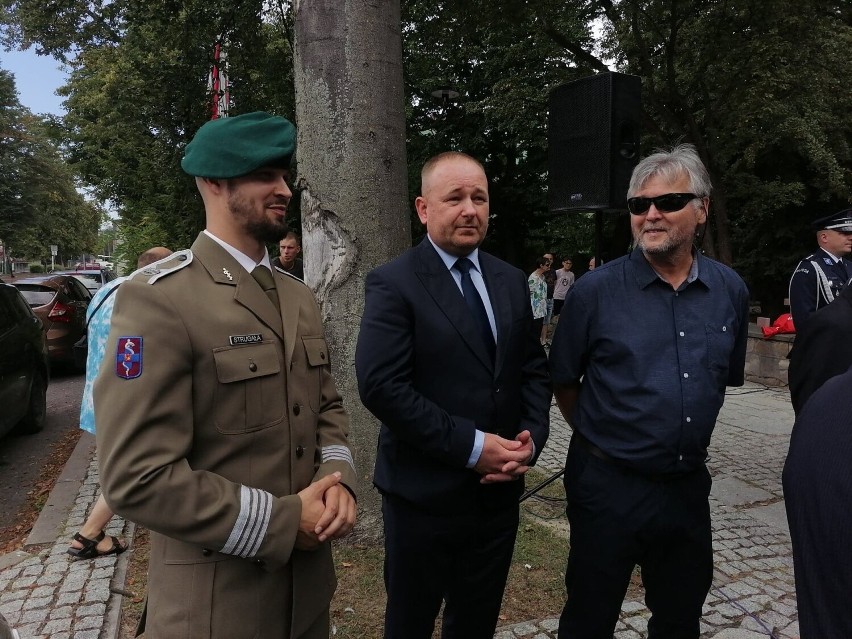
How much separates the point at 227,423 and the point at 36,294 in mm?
10390

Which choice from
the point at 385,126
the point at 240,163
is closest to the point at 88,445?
the point at 385,126

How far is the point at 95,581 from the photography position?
3426mm

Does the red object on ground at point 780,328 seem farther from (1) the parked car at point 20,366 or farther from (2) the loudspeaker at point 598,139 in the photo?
(1) the parked car at point 20,366

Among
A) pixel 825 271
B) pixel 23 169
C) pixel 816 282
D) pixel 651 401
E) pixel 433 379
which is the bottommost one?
pixel 651 401

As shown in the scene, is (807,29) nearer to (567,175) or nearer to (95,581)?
(567,175)

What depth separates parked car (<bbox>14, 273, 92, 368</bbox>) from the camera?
9664 millimetres

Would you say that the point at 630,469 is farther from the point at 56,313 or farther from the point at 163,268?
the point at 56,313

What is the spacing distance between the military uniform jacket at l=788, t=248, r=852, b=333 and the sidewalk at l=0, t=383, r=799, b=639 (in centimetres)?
151

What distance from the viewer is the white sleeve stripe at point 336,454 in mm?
1829

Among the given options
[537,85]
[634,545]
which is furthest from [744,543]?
[537,85]

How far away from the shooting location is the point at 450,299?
2.10 meters

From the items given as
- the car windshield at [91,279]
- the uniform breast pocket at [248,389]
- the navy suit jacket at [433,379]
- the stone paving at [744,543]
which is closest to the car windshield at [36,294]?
the car windshield at [91,279]

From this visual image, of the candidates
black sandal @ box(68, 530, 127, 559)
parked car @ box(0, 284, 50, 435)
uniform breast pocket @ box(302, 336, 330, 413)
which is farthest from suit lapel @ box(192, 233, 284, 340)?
parked car @ box(0, 284, 50, 435)

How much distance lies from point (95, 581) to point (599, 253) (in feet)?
12.7
